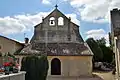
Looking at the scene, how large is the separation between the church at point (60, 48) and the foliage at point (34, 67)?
10873 millimetres

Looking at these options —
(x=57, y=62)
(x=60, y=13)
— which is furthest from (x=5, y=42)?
(x=60, y=13)

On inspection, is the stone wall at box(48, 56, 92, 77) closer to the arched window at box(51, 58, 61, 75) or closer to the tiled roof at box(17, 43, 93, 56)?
the tiled roof at box(17, 43, 93, 56)

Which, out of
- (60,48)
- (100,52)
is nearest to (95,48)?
(100,52)

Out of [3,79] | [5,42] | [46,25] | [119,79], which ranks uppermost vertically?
[46,25]

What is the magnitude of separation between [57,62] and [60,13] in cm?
952

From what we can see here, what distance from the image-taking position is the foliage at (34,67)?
13.5 metres

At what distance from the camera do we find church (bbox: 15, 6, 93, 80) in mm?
27953

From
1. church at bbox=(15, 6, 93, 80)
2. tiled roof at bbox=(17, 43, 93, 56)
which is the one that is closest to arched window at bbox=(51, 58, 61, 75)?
church at bbox=(15, 6, 93, 80)

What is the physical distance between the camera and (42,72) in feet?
45.5

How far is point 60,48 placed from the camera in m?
30.0

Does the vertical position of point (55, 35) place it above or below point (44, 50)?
above

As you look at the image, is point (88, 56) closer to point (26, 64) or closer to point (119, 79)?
point (119, 79)

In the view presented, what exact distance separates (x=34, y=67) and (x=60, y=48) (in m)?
16.4

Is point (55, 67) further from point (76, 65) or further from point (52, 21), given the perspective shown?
point (52, 21)
